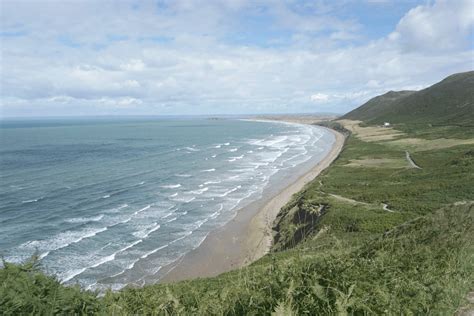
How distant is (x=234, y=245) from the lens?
35438mm

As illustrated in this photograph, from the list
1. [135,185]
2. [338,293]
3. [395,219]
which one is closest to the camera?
[338,293]

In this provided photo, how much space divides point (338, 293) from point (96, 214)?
1667 inches

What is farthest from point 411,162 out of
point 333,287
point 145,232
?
point 333,287

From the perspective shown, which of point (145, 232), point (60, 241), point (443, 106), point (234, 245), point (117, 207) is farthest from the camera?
point (443, 106)

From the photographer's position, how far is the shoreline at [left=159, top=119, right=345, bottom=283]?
96.9 feet

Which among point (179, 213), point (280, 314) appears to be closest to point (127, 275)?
point (179, 213)

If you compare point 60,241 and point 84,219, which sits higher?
point 84,219

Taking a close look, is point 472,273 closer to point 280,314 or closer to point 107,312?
point 280,314

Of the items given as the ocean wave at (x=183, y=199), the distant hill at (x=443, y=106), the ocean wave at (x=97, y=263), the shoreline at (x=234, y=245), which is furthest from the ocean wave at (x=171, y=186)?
the distant hill at (x=443, y=106)

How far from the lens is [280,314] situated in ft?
15.1

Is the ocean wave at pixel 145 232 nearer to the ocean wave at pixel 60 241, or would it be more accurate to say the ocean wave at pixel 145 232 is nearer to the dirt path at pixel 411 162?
the ocean wave at pixel 60 241

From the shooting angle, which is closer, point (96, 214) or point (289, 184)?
point (96, 214)

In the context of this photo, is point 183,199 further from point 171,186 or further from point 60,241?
point 60,241

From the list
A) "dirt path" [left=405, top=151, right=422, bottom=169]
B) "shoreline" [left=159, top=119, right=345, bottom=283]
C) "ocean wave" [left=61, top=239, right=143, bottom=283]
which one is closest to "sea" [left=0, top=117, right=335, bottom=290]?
"ocean wave" [left=61, top=239, right=143, bottom=283]
